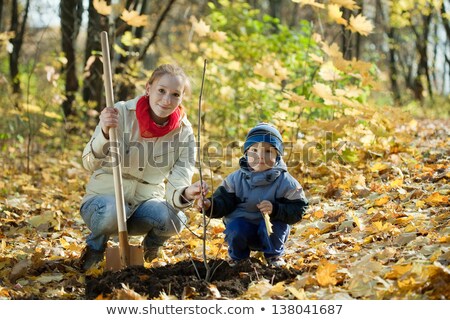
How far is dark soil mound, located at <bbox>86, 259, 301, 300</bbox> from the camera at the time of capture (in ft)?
9.05

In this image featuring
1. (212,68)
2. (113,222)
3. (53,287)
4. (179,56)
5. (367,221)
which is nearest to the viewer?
(53,287)

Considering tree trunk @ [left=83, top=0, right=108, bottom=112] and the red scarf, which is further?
tree trunk @ [left=83, top=0, right=108, bottom=112]

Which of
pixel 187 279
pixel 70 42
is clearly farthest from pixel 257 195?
pixel 70 42

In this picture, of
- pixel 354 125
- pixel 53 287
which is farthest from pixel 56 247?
pixel 354 125

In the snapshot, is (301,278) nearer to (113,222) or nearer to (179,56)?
(113,222)

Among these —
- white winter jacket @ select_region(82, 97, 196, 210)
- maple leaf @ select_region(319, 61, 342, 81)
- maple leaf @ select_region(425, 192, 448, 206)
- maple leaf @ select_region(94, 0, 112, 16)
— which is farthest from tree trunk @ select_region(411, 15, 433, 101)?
white winter jacket @ select_region(82, 97, 196, 210)

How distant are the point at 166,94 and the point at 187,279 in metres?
1.07

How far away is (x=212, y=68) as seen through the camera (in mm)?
7246

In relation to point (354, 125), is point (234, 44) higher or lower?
higher

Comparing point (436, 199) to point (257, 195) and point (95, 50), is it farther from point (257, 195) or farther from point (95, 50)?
point (95, 50)

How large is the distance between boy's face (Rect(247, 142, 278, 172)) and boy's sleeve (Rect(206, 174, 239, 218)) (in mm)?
153

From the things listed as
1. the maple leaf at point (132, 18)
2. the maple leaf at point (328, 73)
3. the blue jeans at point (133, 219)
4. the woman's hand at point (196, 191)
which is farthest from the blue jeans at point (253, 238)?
the maple leaf at point (132, 18)

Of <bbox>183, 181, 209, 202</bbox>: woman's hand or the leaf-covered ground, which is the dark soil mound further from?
<bbox>183, 181, 209, 202</bbox>: woman's hand

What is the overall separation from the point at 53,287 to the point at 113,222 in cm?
50
